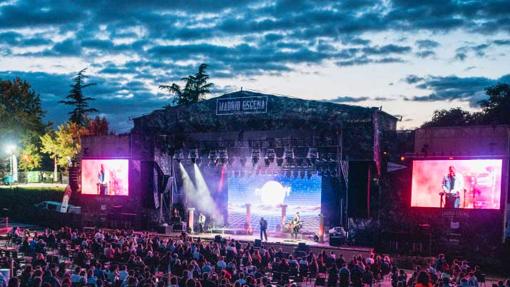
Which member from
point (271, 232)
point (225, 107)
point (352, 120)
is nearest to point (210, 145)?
point (225, 107)

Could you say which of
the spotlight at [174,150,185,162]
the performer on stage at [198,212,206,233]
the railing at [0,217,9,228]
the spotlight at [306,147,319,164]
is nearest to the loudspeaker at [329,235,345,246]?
the spotlight at [306,147,319,164]

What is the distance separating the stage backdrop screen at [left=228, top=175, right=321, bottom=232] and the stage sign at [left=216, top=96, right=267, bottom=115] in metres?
4.72

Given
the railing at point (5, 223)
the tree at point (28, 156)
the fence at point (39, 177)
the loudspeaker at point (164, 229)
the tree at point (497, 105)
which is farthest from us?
the fence at point (39, 177)

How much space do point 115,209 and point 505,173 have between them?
73.6 feet

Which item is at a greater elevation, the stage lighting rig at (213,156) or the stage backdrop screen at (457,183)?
the stage lighting rig at (213,156)

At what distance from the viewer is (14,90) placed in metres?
52.8

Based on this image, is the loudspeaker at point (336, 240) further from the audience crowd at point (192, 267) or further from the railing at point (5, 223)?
the railing at point (5, 223)

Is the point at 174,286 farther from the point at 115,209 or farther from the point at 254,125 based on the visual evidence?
the point at 115,209

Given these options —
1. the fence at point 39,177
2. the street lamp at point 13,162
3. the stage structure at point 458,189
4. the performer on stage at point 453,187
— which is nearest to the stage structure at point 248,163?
the stage structure at point 458,189

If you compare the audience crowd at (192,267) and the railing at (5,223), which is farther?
the railing at (5,223)

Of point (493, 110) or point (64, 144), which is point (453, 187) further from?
point (64, 144)

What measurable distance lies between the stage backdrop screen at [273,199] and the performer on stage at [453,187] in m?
8.30

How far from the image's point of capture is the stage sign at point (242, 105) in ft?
96.2

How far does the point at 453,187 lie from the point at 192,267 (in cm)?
1361
